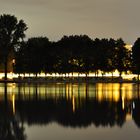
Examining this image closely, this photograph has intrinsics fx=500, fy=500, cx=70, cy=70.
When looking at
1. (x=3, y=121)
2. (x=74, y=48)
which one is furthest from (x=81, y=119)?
(x=74, y=48)

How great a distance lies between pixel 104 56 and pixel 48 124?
3654 inches

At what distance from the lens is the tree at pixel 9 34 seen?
10344cm

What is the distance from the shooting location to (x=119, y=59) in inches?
4382

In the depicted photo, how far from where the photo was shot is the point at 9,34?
4122 inches

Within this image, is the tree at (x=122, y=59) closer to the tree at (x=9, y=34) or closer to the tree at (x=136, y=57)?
the tree at (x=136, y=57)

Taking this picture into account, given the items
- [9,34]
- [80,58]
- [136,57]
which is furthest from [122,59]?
[9,34]

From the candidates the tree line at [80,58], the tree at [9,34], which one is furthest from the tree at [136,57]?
the tree at [9,34]

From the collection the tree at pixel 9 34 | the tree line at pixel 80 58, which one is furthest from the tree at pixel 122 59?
the tree at pixel 9 34

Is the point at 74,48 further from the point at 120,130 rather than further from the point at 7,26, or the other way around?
the point at 120,130

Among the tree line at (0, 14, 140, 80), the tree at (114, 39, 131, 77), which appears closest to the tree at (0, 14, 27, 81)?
the tree line at (0, 14, 140, 80)

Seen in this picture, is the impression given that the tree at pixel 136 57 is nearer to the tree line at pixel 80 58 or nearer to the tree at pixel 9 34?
the tree line at pixel 80 58

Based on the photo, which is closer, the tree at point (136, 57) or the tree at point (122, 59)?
the tree at point (136, 57)

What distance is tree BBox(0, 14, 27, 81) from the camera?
103438 mm

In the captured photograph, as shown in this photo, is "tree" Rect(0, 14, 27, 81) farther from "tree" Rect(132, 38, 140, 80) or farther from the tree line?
"tree" Rect(132, 38, 140, 80)
